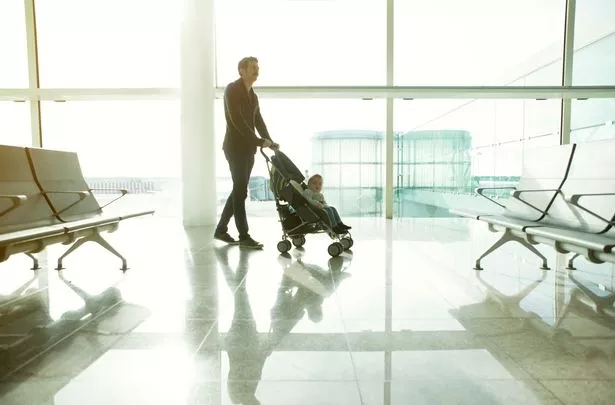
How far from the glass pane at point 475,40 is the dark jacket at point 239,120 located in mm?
2924

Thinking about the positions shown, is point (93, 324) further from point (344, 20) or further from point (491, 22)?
point (491, 22)

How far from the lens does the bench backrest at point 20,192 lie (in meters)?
2.42

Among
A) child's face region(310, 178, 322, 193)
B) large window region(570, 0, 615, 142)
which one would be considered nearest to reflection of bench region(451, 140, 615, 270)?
child's face region(310, 178, 322, 193)

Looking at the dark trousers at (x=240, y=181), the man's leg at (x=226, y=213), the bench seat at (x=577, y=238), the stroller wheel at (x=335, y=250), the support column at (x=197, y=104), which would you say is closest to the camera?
the bench seat at (x=577, y=238)

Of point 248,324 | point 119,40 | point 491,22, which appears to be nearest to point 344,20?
point 491,22

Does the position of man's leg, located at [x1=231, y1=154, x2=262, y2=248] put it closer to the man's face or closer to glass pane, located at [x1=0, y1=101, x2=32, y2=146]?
the man's face

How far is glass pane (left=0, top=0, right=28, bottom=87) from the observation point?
6.07 metres

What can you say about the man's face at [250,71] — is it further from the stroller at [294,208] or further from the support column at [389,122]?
the support column at [389,122]

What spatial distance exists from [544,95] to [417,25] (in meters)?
2.13

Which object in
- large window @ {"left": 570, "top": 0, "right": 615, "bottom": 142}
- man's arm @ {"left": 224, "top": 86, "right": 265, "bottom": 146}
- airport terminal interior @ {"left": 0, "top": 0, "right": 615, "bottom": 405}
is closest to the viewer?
airport terminal interior @ {"left": 0, "top": 0, "right": 615, "bottom": 405}

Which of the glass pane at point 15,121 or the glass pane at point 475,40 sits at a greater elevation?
the glass pane at point 475,40

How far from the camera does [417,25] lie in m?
6.12

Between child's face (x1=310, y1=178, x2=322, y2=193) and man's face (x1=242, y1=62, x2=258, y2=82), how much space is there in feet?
3.79

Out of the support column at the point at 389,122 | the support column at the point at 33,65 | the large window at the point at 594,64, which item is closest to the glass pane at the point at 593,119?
the large window at the point at 594,64
